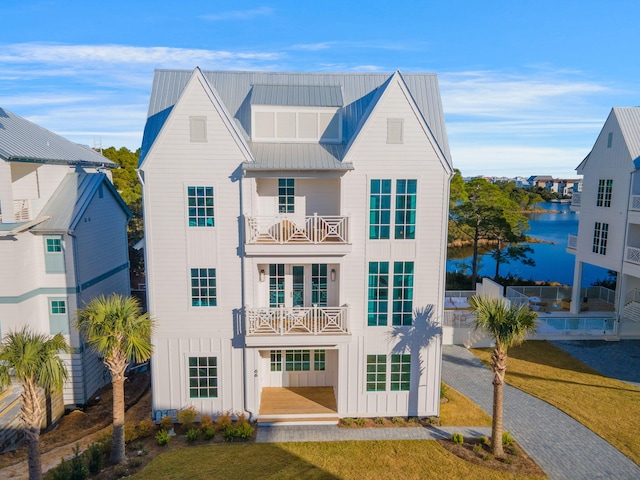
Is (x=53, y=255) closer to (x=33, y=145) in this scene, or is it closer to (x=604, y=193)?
(x=33, y=145)

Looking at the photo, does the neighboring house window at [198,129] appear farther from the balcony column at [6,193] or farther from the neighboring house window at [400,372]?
the neighboring house window at [400,372]

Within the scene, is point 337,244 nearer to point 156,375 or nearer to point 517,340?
point 517,340

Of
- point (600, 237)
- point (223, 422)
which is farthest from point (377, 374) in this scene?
point (600, 237)

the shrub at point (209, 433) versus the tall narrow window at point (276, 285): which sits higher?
the tall narrow window at point (276, 285)

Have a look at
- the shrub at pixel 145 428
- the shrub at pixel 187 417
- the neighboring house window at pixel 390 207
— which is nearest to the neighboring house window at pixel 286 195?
the neighboring house window at pixel 390 207

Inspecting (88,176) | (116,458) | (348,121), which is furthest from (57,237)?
(348,121)

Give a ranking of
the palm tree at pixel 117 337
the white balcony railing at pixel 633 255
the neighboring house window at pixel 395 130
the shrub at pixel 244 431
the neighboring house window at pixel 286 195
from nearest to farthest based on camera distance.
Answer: the palm tree at pixel 117 337
the shrub at pixel 244 431
the neighboring house window at pixel 395 130
the neighboring house window at pixel 286 195
the white balcony railing at pixel 633 255
